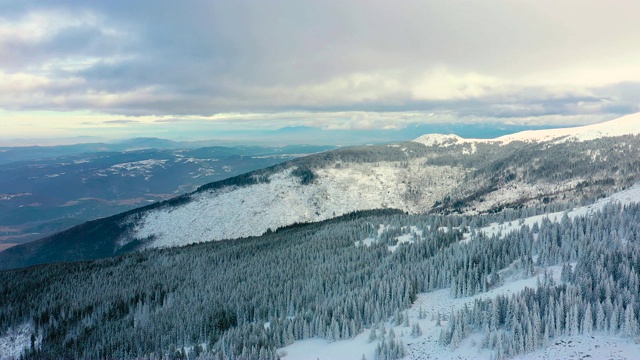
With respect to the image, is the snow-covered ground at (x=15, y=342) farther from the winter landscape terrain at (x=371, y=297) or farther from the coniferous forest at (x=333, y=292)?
the coniferous forest at (x=333, y=292)

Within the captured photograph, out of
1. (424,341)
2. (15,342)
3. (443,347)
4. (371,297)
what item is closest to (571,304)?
(443,347)

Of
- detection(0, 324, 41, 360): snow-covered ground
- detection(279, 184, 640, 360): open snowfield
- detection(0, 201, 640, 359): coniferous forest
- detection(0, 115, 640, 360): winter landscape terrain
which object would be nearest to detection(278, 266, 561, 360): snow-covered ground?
detection(279, 184, 640, 360): open snowfield

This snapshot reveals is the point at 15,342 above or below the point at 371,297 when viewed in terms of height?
below

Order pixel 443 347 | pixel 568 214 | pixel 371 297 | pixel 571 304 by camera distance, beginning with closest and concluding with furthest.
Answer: pixel 571 304 < pixel 443 347 < pixel 371 297 < pixel 568 214

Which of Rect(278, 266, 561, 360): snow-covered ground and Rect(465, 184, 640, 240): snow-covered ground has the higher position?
Rect(465, 184, 640, 240): snow-covered ground

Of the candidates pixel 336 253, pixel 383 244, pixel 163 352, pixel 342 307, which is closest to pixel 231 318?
pixel 163 352

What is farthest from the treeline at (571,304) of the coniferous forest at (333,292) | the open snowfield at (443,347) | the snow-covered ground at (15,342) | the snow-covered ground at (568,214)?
the snow-covered ground at (15,342)

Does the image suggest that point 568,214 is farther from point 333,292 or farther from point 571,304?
point 333,292

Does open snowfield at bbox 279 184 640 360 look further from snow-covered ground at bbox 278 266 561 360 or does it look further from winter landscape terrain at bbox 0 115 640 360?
winter landscape terrain at bbox 0 115 640 360
